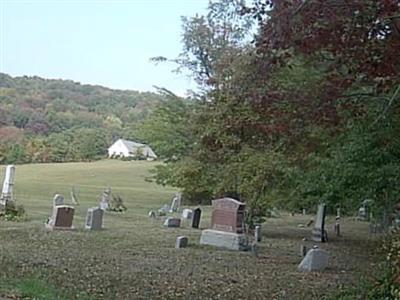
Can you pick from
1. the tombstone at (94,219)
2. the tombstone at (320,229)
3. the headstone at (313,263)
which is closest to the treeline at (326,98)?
the headstone at (313,263)

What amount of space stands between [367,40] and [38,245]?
811 centimetres

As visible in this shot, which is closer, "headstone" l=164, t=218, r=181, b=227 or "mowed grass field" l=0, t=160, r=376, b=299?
"mowed grass field" l=0, t=160, r=376, b=299

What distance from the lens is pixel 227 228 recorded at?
17.3 m

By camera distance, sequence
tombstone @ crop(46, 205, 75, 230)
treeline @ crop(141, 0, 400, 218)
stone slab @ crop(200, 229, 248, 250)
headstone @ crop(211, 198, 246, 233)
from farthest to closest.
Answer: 1. tombstone @ crop(46, 205, 75, 230)
2. headstone @ crop(211, 198, 246, 233)
3. stone slab @ crop(200, 229, 248, 250)
4. treeline @ crop(141, 0, 400, 218)

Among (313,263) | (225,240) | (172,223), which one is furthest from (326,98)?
(172,223)

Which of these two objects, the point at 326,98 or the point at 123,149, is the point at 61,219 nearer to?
the point at 326,98

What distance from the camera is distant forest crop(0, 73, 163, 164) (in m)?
53.7

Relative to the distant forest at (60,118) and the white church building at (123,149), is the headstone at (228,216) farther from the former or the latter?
the white church building at (123,149)

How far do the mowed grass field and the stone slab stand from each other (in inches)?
21.4

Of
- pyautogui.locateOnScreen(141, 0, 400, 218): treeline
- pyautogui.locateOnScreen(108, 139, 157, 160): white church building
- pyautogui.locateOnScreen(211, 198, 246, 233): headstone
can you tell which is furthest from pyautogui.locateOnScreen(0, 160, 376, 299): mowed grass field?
A: pyautogui.locateOnScreen(108, 139, 157, 160): white church building

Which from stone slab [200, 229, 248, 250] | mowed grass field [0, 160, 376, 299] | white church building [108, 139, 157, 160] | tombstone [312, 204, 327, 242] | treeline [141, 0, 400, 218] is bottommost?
mowed grass field [0, 160, 376, 299]

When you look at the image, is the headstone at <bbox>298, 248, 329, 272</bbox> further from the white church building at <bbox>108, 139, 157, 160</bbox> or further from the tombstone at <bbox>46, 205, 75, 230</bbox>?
the white church building at <bbox>108, 139, 157, 160</bbox>

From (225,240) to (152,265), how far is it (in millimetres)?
5076

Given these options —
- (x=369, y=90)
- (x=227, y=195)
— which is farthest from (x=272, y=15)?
(x=227, y=195)
